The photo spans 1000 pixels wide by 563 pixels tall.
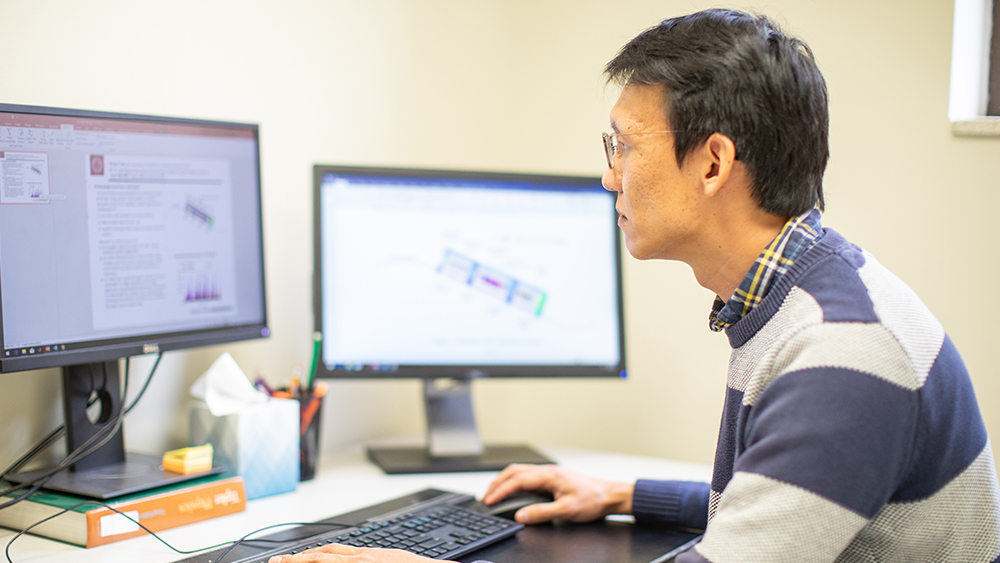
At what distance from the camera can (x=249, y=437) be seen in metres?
1.18

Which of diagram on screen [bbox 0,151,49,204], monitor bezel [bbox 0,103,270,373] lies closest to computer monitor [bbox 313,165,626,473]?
monitor bezel [bbox 0,103,270,373]

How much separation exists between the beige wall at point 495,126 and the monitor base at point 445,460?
Answer: 20 centimetres

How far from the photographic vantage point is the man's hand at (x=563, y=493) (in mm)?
1115

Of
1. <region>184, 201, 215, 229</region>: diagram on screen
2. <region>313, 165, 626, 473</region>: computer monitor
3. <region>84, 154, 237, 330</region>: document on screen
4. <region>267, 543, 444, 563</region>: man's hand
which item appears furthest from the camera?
<region>313, 165, 626, 473</region>: computer monitor

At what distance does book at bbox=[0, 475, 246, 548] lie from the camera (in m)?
0.98

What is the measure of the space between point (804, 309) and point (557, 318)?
2.47ft

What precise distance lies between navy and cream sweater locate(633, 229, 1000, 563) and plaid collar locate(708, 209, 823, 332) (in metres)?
0.02

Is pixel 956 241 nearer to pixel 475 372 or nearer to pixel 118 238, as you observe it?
pixel 475 372

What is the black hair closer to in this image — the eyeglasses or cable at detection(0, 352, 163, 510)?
the eyeglasses

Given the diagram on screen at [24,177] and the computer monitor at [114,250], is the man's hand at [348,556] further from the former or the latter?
the diagram on screen at [24,177]

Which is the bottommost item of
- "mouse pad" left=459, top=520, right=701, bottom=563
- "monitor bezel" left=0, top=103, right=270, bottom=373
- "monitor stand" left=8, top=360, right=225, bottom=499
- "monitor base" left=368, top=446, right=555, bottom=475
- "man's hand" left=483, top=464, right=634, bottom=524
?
"monitor base" left=368, top=446, right=555, bottom=475

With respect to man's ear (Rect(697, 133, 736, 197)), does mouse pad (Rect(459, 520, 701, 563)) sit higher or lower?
lower

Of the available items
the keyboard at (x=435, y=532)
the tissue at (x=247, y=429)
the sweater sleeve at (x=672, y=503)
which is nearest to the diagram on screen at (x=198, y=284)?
the tissue at (x=247, y=429)

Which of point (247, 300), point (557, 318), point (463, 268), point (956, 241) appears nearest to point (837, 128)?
point (956, 241)
